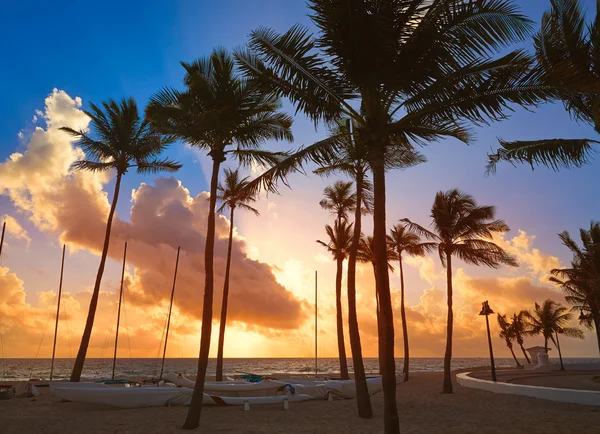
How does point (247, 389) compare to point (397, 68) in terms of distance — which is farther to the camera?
point (247, 389)

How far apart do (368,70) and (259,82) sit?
105 inches

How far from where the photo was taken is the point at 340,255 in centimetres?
2684

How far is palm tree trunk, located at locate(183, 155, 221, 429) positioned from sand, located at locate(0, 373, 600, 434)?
49 cm

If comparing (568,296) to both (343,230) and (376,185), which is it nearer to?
(343,230)

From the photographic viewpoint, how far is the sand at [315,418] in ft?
38.9

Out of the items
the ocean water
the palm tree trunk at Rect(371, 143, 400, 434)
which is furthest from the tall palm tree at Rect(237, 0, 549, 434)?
the ocean water

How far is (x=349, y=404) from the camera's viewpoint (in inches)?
712

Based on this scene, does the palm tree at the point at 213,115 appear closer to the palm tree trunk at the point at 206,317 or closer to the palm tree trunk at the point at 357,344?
the palm tree trunk at the point at 206,317

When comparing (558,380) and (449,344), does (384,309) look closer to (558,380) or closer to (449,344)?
(449,344)

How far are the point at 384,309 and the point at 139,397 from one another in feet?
40.7

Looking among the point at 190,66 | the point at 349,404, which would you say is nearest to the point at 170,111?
the point at 190,66

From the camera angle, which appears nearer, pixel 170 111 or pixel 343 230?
pixel 170 111

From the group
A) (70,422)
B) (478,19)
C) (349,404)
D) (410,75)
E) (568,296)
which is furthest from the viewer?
(568,296)

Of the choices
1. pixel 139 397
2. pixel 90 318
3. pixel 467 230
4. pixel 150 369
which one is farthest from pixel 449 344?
pixel 150 369
